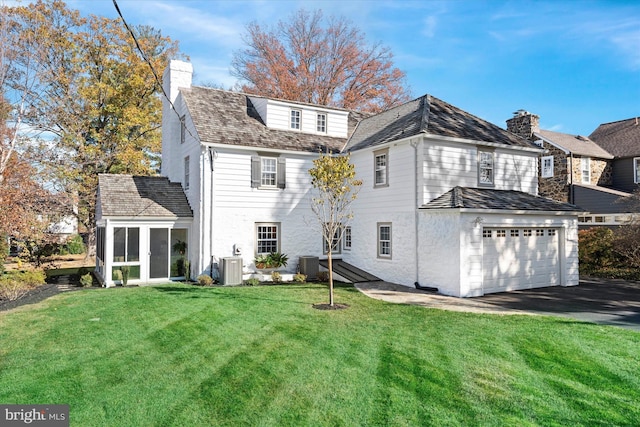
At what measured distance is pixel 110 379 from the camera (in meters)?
6.14

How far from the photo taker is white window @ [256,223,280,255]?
671 inches

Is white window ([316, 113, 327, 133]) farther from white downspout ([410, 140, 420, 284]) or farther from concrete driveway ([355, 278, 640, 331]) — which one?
concrete driveway ([355, 278, 640, 331])

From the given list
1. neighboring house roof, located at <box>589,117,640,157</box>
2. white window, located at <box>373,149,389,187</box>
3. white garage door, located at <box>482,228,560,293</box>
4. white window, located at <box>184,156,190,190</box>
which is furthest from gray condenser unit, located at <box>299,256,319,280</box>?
neighboring house roof, located at <box>589,117,640,157</box>

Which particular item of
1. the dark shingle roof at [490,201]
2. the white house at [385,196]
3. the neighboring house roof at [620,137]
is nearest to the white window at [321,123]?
the white house at [385,196]

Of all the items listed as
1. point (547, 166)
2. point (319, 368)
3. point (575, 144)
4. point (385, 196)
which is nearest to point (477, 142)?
point (385, 196)

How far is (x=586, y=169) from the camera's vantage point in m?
26.8

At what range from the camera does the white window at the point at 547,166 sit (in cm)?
2727

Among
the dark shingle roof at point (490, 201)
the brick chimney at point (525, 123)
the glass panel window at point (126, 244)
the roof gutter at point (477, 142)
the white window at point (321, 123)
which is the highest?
the brick chimney at point (525, 123)

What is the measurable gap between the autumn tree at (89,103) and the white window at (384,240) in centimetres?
1673

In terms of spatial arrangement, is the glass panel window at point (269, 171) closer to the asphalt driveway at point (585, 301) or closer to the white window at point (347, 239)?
the white window at point (347, 239)

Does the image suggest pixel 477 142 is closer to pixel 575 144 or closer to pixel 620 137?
pixel 575 144

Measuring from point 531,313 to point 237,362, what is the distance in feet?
25.5

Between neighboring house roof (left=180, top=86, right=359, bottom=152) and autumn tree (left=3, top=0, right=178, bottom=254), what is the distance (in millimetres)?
8749

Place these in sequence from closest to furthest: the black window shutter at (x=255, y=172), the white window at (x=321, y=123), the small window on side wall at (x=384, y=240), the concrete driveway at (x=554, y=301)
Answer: the concrete driveway at (x=554, y=301)
the small window on side wall at (x=384, y=240)
the black window shutter at (x=255, y=172)
the white window at (x=321, y=123)
